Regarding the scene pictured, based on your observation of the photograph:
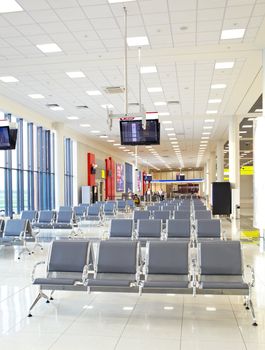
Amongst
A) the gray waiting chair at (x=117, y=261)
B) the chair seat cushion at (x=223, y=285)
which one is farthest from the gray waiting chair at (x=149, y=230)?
the chair seat cushion at (x=223, y=285)

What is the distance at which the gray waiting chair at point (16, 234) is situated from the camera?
30.5ft

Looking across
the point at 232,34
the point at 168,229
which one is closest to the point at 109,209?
the point at 168,229

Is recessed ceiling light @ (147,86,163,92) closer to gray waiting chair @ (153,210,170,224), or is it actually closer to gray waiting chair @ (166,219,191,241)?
gray waiting chair @ (153,210,170,224)

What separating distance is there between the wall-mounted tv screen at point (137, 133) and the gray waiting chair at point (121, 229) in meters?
2.23

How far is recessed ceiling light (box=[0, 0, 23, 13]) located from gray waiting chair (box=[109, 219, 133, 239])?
15.0ft

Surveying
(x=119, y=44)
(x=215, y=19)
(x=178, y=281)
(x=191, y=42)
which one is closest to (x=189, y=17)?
(x=215, y=19)

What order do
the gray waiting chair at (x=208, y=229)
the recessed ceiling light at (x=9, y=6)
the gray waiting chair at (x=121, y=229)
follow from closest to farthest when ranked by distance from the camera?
the recessed ceiling light at (x=9, y=6) < the gray waiting chair at (x=208, y=229) < the gray waiting chair at (x=121, y=229)

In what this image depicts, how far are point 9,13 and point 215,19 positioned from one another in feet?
12.9

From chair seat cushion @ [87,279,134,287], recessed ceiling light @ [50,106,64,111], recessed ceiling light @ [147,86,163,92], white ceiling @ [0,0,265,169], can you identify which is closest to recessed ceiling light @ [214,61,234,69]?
white ceiling @ [0,0,265,169]

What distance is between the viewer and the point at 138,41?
30.2 ft

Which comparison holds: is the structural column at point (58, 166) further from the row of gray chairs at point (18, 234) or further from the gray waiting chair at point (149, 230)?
the gray waiting chair at point (149, 230)

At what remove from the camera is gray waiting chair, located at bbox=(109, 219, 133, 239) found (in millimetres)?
8664

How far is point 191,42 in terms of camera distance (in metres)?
9.30

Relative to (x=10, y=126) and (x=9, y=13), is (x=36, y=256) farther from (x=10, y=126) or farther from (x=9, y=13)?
(x=9, y=13)
